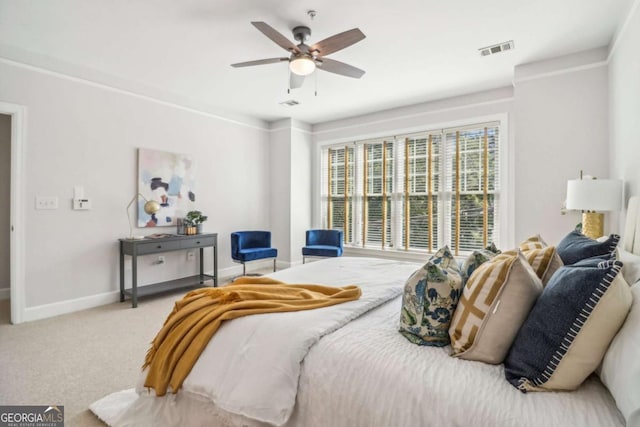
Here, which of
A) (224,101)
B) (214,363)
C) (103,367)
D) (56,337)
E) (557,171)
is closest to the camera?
(214,363)

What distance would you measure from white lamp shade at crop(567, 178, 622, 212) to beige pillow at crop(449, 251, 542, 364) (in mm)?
1901

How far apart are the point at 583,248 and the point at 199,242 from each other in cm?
415

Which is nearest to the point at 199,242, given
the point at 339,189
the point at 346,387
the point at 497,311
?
the point at 339,189

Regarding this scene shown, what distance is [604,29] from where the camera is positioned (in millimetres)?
2932

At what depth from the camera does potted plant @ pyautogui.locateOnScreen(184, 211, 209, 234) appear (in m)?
4.48

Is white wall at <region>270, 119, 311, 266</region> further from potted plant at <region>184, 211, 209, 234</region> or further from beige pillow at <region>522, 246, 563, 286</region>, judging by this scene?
beige pillow at <region>522, 246, 563, 286</region>

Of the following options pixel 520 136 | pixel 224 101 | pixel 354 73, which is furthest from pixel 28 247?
pixel 520 136

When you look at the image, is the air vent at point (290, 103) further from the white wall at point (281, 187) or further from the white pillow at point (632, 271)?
the white pillow at point (632, 271)

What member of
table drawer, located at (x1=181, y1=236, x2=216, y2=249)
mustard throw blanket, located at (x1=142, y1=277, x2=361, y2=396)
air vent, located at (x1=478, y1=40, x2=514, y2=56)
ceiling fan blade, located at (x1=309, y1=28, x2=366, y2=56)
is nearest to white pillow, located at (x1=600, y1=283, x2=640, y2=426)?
mustard throw blanket, located at (x1=142, y1=277, x2=361, y2=396)

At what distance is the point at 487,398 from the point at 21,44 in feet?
15.1

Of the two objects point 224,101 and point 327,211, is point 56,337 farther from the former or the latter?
point 327,211

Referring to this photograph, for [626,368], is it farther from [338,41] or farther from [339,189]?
[339,189]

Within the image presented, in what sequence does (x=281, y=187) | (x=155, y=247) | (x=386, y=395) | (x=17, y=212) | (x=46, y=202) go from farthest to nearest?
1. (x=281, y=187)
2. (x=155, y=247)
3. (x=46, y=202)
4. (x=17, y=212)
5. (x=386, y=395)

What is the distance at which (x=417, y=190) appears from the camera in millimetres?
5160
